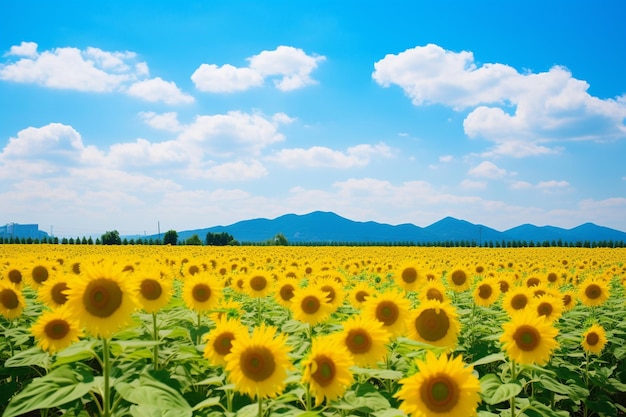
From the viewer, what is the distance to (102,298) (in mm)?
3213

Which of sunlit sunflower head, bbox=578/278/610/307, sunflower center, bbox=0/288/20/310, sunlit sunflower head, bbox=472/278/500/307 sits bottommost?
sunlit sunflower head, bbox=578/278/610/307

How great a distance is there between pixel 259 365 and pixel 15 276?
592 cm

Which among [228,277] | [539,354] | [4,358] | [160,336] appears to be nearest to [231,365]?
[160,336]

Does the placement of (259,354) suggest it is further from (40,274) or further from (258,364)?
(40,274)

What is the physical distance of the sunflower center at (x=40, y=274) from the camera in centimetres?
732

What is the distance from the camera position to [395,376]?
2.98m

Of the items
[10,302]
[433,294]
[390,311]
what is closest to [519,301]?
[433,294]

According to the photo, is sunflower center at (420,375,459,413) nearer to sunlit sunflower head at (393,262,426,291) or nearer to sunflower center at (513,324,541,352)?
sunflower center at (513,324,541,352)

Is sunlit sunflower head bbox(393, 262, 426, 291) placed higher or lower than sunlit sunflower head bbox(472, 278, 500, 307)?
higher

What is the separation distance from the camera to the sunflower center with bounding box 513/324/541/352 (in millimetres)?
3984

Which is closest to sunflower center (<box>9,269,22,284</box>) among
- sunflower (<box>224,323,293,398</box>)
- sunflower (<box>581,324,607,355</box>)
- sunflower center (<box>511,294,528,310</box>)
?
sunflower (<box>224,323,293,398</box>)

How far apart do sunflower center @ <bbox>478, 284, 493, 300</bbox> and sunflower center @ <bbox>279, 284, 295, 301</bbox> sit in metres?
3.06

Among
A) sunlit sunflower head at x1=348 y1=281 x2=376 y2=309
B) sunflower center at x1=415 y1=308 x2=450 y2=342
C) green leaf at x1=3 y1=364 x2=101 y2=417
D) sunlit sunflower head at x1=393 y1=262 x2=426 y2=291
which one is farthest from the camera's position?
sunlit sunflower head at x1=393 y1=262 x2=426 y2=291

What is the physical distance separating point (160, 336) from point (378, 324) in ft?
6.65
